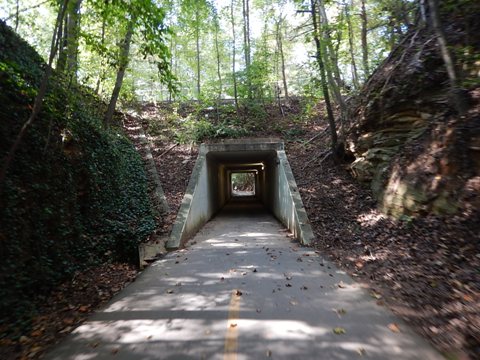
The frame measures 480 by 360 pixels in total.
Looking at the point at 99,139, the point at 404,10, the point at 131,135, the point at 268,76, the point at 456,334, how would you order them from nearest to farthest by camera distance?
the point at 456,334
the point at 99,139
the point at 404,10
the point at 131,135
the point at 268,76

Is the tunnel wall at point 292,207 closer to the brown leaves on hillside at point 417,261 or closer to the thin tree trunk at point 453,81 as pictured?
the brown leaves on hillside at point 417,261

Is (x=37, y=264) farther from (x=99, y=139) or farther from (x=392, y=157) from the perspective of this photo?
(x=392, y=157)

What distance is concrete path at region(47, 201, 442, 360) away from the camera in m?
3.34

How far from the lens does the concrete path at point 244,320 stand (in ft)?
11.0

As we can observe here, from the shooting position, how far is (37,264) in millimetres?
5070

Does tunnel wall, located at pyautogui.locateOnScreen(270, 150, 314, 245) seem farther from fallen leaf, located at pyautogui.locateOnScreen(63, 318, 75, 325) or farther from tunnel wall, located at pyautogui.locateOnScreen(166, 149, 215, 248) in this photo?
fallen leaf, located at pyautogui.locateOnScreen(63, 318, 75, 325)

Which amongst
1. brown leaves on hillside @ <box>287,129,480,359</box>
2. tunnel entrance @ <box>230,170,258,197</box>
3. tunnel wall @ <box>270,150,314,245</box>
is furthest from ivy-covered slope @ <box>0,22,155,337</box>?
tunnel entrance @ <box>230,170,258,197</box>

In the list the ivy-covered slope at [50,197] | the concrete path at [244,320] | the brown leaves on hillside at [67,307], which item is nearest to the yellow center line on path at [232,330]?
the concrete path at [244,320]

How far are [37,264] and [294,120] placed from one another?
1593 centimetres

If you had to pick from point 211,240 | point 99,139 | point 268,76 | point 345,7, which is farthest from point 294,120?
point 99,139

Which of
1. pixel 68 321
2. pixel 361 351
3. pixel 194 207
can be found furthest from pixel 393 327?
pixel 194 207

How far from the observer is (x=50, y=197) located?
585 cm

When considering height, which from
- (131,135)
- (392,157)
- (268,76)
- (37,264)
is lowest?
(37,264)

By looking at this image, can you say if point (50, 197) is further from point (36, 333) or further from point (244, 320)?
point (244, 320)
